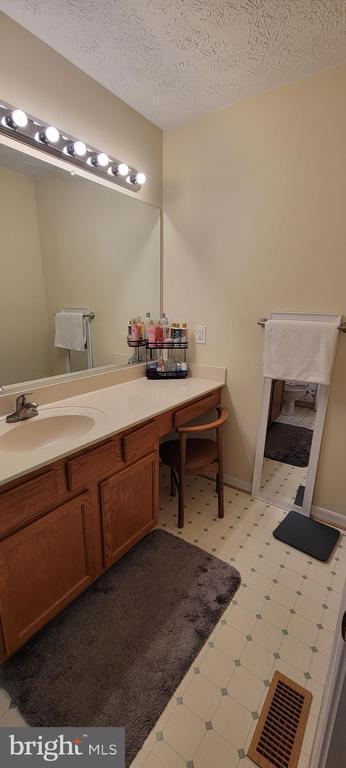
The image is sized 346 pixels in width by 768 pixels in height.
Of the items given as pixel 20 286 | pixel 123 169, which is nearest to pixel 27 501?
pixel 20 286

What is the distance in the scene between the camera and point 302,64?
1449mm

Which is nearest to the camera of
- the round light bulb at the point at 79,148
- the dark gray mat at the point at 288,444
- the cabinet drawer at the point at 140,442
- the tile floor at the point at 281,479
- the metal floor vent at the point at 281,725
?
the metal floor vent at the point at 281,725

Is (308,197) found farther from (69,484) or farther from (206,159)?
(69,484)

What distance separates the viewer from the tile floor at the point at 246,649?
0.95 meters

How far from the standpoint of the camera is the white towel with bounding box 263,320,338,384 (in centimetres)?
162

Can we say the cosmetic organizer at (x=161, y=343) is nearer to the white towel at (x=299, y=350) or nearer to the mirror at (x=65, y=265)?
the mirror at (x=65, y=265)

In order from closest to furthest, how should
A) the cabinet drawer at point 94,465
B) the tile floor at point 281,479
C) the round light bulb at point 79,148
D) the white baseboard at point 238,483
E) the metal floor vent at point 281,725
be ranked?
the metal floor vent at point 281,725
the cabinet drawer at point 94,465
the round light bulb at point 79,148
the tile floor at point 281,479
the white baseboard at point 238,483

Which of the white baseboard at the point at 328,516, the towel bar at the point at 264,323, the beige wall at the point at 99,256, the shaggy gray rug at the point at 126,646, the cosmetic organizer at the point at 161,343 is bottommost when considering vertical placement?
the shaggy gray rug at the point at 126,646

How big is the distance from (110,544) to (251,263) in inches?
66.7

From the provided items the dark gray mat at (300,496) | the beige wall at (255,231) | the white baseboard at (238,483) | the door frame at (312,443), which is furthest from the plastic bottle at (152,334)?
the dark gray mat at (300,496)

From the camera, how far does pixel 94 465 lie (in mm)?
1242

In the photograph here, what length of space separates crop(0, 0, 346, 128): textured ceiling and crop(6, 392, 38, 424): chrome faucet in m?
1.53

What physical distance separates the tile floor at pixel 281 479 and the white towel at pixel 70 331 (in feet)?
4.76

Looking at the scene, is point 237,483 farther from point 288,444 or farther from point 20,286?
point 20,286
